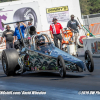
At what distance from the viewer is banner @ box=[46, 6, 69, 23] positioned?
2466 cm

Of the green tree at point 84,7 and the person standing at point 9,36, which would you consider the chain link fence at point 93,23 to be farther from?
the green tree at point 84,7

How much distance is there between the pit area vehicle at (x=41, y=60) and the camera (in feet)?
29.3

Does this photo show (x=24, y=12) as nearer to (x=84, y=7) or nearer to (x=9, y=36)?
(x=9, y=36)

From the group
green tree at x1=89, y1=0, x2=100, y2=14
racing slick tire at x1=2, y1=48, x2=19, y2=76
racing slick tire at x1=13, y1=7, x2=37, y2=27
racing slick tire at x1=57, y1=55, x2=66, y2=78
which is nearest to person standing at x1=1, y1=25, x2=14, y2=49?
racing slick tire at x1=2, y1=48, x2=19, y2=76

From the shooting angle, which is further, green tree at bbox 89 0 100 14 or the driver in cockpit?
green tree at bbox 89 0 100 14

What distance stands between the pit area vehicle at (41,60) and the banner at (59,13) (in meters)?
14.1

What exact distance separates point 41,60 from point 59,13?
15706 millimetres

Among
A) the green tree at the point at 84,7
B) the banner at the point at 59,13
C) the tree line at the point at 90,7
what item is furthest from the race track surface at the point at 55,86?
the tree line at the point at 90,7

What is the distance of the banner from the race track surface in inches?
576

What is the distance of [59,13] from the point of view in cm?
2505

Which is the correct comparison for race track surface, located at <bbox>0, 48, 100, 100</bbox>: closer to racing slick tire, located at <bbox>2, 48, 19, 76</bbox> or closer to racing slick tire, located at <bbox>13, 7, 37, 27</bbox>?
racing slick tire, located at <bbox>2, 48, 19, 76</bbox>

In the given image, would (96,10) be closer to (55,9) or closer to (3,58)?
(55,9)

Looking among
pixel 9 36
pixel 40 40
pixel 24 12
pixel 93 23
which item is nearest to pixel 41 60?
pixel 40 40

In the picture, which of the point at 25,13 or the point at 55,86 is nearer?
the point at 55,86
